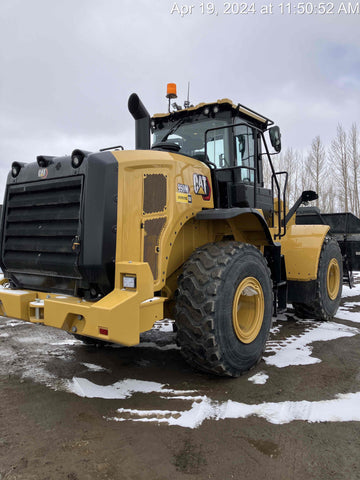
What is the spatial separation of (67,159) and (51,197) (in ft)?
1.26

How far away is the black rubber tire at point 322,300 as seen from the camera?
5.68 metres

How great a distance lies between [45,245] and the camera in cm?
350

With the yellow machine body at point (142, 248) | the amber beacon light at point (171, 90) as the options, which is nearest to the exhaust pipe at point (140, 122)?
the yellow machine body at point (142, 248)

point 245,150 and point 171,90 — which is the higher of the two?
point 171,90

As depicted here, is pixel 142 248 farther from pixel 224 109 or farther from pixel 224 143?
pixel 224 109

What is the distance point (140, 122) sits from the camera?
3.79 m

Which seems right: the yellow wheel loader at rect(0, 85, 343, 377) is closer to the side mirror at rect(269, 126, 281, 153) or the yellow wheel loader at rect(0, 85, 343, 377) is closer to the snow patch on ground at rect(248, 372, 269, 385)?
the snow patch on ground at rect(248, 372, 269, 385)

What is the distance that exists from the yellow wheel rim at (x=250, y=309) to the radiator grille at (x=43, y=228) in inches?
65.8

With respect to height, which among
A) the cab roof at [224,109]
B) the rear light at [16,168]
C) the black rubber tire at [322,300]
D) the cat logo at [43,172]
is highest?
the cab roof at [224,109]

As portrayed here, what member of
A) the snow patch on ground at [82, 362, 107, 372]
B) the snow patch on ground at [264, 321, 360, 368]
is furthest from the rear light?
the snow patch on ground at [264, 321, 360, 368]

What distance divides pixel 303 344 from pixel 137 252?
8.68 feet

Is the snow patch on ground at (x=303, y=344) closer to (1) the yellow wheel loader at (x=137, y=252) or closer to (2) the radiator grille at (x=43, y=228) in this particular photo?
(1) the yellow wheel loader at (x=137, y=252)

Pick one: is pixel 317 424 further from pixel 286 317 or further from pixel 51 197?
pixel 286 317

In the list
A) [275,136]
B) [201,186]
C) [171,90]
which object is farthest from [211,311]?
[171,90]
